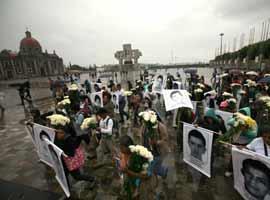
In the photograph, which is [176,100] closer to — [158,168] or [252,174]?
[158,168]

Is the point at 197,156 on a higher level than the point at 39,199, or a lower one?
higher

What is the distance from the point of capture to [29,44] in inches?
2286

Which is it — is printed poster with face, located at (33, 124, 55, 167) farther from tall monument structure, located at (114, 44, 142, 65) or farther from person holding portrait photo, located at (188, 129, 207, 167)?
tall monument structure, located at (114, 44, 142, 65)

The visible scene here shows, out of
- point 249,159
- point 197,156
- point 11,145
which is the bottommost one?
point 11,145

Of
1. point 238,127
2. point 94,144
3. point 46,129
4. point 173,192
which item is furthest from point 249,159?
point 46,129

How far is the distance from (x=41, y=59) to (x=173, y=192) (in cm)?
6938

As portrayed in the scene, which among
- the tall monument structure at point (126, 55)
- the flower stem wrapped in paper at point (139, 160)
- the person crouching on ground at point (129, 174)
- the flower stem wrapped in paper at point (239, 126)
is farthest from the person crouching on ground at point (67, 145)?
the tall monument structure at point (126, 55)

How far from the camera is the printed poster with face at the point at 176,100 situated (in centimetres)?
403

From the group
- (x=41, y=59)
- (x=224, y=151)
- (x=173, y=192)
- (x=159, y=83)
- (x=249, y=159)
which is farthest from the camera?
(x=41, y=59)

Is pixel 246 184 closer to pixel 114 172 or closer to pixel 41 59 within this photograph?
pixel 114 172

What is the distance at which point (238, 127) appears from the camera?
2.72m

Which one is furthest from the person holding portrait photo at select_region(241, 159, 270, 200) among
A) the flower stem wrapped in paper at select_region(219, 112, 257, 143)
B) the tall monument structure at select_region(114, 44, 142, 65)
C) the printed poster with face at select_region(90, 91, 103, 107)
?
the tall monument structure at select_region(114, 44, 142, 65)

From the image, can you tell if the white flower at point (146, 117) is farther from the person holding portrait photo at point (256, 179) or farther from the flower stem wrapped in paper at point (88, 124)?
the person holding portrait photo at point (256, 179)

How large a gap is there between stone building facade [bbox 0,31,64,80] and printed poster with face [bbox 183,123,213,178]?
5977cm
